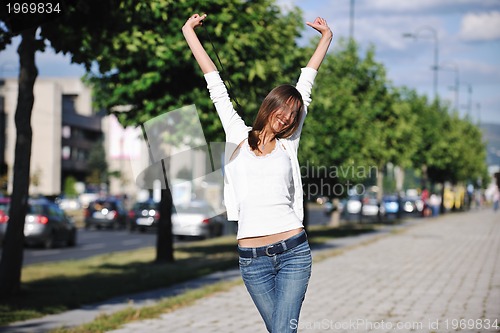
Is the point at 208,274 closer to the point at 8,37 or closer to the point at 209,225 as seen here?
the point at 8,37

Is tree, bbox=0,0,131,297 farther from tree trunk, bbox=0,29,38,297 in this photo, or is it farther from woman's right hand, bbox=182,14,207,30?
woman's right hand, bbox=182,14,207,30

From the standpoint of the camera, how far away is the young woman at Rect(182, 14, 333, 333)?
4184 mm

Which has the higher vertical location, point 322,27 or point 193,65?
point 193,65

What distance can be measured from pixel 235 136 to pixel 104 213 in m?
41.3

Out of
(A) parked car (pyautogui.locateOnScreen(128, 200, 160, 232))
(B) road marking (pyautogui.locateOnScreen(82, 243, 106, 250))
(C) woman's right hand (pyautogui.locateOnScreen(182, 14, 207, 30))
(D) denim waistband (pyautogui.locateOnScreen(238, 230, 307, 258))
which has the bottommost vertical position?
(B) road marking (pyautogui.locateOnScreen(82, 243, 106, 250))

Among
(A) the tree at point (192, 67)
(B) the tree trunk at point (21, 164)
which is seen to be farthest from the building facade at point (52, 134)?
(B) the tree trunk at point (21, 164)

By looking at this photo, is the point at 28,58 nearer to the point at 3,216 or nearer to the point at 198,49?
the point at 198,49

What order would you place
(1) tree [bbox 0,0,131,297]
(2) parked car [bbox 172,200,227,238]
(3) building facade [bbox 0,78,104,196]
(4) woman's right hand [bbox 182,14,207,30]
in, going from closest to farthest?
1. (4) woman's right hand [bbox 182,14,207,30]
2. (1) tree [bbox 0,0,131,297]
3. (2) parked car [bbox 172,200,227,238]
4. (3) building facade [bbox 0,78,104,196]

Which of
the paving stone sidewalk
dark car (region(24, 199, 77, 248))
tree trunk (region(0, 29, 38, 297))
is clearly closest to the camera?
the paving stone sidewalk

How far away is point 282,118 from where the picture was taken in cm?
429

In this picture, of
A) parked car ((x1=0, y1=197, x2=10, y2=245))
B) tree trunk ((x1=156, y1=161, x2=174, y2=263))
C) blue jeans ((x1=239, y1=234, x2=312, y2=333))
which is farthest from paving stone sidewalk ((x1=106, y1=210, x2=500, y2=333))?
parked car ((x1=0, y1=197, x2=10, y2=245))

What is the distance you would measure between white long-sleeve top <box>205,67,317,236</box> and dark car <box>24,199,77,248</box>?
23.9 m

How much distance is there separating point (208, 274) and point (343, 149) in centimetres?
1501

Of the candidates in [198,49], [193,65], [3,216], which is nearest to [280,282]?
[198,49]
